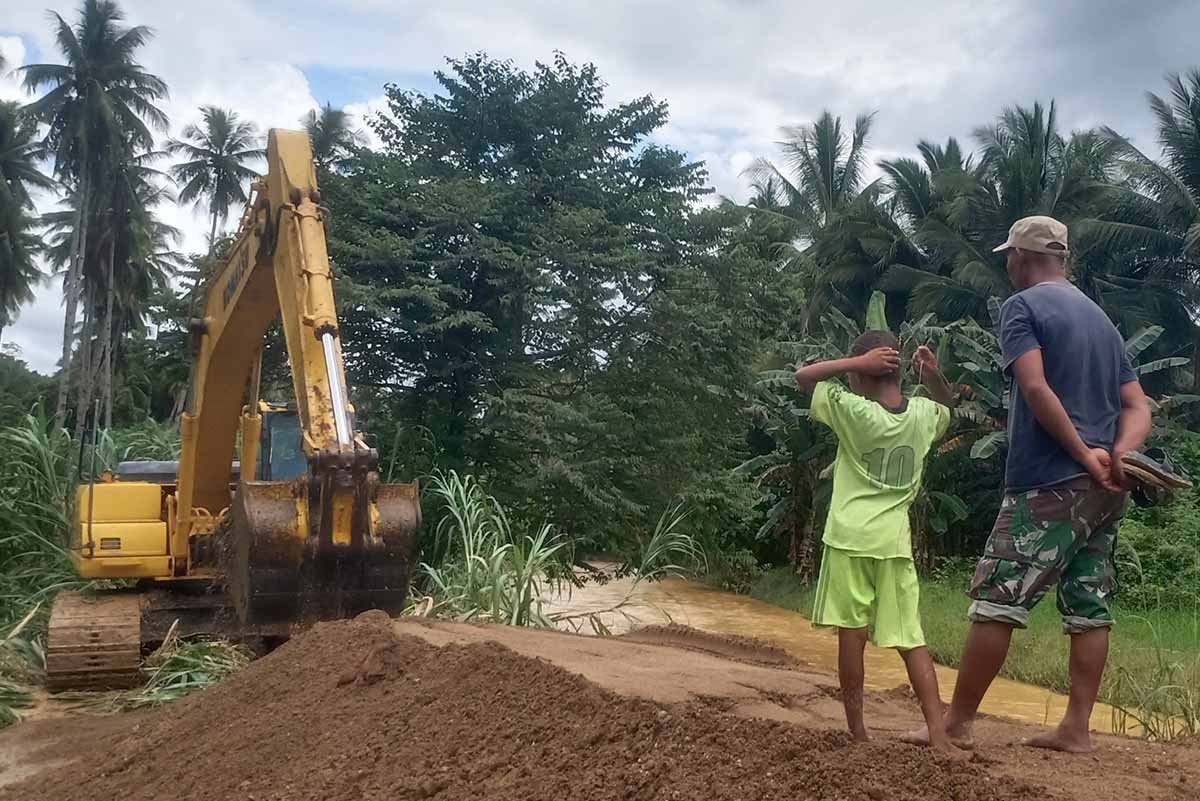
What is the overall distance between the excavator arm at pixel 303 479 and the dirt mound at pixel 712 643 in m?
2.19

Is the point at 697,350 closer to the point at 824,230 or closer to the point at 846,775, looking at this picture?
the point at 846,775

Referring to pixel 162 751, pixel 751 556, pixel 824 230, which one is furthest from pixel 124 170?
pixel 162 751

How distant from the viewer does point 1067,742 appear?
3566 millimetres

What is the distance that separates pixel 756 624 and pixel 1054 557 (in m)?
12.2

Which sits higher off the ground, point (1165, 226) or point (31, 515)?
point (1165, 226)

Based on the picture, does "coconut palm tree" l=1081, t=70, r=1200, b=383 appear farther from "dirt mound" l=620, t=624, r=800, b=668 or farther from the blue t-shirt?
the blue t-shirt

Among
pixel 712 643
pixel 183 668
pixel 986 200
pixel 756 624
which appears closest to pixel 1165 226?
pixel 986 200

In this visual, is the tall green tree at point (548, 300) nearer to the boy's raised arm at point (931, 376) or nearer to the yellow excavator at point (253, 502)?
the yellow excavator at point (253, 502)

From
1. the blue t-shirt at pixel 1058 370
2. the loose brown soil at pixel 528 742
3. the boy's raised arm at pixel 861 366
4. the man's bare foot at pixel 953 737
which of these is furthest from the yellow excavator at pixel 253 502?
the blue t-shirt at pixel 1058 370

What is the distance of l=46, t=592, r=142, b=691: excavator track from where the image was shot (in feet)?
22.7

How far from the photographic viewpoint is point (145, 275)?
3631cm

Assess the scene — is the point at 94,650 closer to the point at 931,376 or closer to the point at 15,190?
the point at 931,376

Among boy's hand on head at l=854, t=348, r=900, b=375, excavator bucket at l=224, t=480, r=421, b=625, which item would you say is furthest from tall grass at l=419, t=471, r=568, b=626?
boy's hand on head at l=854, t=348, r=900, b=375

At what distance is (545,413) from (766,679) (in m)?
7.07
